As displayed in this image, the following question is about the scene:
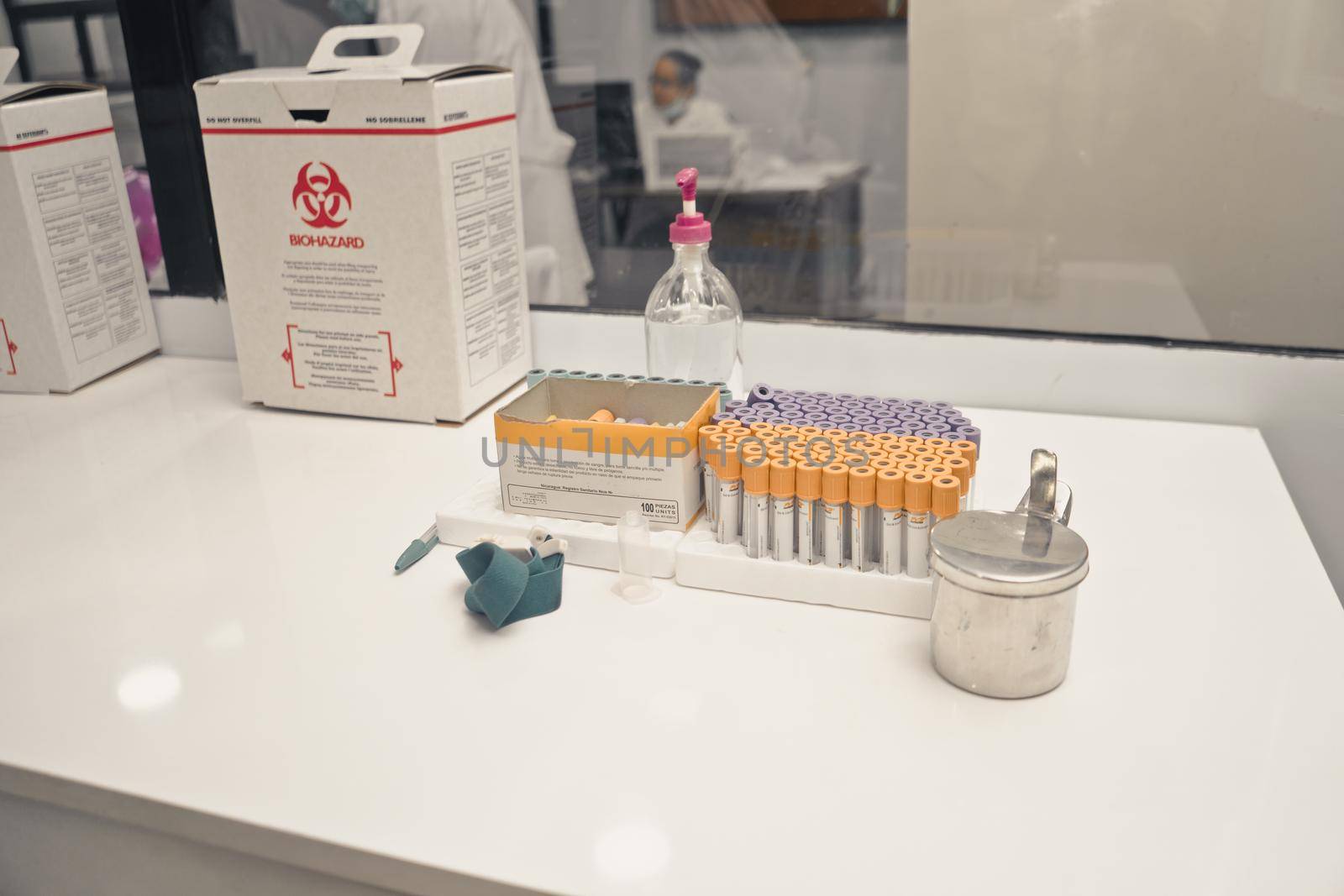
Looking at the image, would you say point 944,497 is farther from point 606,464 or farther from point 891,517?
point 606,464

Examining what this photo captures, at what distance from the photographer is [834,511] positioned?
2.35 ft

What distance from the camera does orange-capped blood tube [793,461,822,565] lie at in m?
0.72

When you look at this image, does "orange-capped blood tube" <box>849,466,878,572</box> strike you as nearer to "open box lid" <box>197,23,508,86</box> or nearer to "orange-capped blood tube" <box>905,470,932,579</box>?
"orange-capped blood tube" <box>905,470,932,579</box>

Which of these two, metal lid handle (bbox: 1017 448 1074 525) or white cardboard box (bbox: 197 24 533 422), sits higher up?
white cardboard box (bbox: 197 24 533 422)

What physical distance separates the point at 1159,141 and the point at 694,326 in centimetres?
57

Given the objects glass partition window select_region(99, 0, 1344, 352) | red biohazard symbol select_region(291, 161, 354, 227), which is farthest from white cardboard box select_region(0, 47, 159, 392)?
red biohazard symbol select_region(291, 161, 354, 227)

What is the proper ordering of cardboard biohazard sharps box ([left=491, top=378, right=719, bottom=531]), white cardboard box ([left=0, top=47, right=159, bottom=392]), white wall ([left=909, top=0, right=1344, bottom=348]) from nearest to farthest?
1. cardboard biohazard sharps box ([left=491, top=378, right=719, bottom=531])
2. white wall ([left=909, top=0, right=1344, bottom=348])
3. white cardboard box ([left=0, top=47, right=159, bottom=392])

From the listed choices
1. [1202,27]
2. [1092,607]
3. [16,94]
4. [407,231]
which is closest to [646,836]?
[1092,607]

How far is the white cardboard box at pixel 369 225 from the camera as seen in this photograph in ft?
3.27

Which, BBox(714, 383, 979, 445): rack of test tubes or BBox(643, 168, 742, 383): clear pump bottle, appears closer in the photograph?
BBox(714, 383, 979, 445): rack of test tubes

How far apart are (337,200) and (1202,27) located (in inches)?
36.4

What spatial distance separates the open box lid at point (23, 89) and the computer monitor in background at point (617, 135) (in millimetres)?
650

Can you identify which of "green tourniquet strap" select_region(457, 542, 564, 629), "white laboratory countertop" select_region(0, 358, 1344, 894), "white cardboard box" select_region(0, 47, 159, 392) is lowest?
"white laboratory countertop" select_region(0, 358, 1344, 894)

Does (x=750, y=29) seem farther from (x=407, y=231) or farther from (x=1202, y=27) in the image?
(x=407, y=231)
